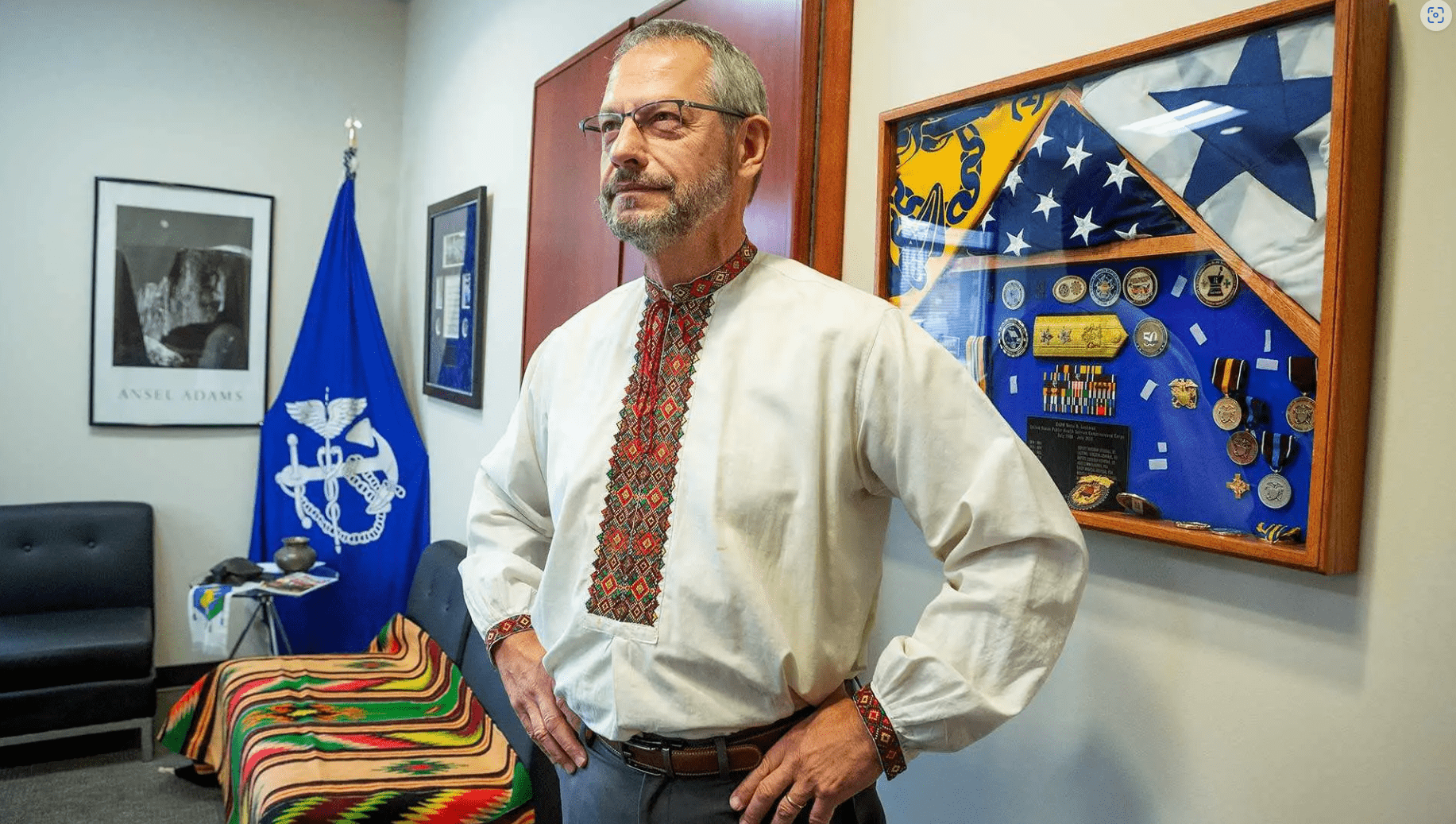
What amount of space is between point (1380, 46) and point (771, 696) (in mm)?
888

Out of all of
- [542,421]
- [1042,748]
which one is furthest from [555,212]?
[1042,748]

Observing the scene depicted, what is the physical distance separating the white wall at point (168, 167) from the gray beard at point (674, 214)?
10.5 feet

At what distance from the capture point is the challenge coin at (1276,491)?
1000 mm

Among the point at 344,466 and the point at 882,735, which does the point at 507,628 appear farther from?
the point at 344,466

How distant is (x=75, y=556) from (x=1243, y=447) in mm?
3931

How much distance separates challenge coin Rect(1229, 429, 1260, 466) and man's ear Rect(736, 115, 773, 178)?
650mm

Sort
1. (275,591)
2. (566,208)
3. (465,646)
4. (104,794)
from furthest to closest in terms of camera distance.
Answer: (275,591)
(104,794)
(465,646)
(566,208)

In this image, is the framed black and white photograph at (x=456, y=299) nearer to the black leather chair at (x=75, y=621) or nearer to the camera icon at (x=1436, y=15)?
the black leather chair at (x=75, y=621)

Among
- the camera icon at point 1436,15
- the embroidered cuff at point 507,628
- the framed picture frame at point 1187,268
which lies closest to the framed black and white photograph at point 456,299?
the embroidered cuff at point 507,628

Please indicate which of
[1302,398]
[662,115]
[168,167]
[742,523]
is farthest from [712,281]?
[168,167]

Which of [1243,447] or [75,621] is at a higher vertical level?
[1243,447]

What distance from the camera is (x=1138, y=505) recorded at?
1.14 meters

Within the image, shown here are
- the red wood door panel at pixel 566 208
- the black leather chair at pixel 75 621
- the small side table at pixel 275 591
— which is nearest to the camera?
the red wood door panel at pixel 566 208

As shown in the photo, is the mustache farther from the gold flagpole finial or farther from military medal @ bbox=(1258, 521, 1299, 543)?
the gold flagpole finial
